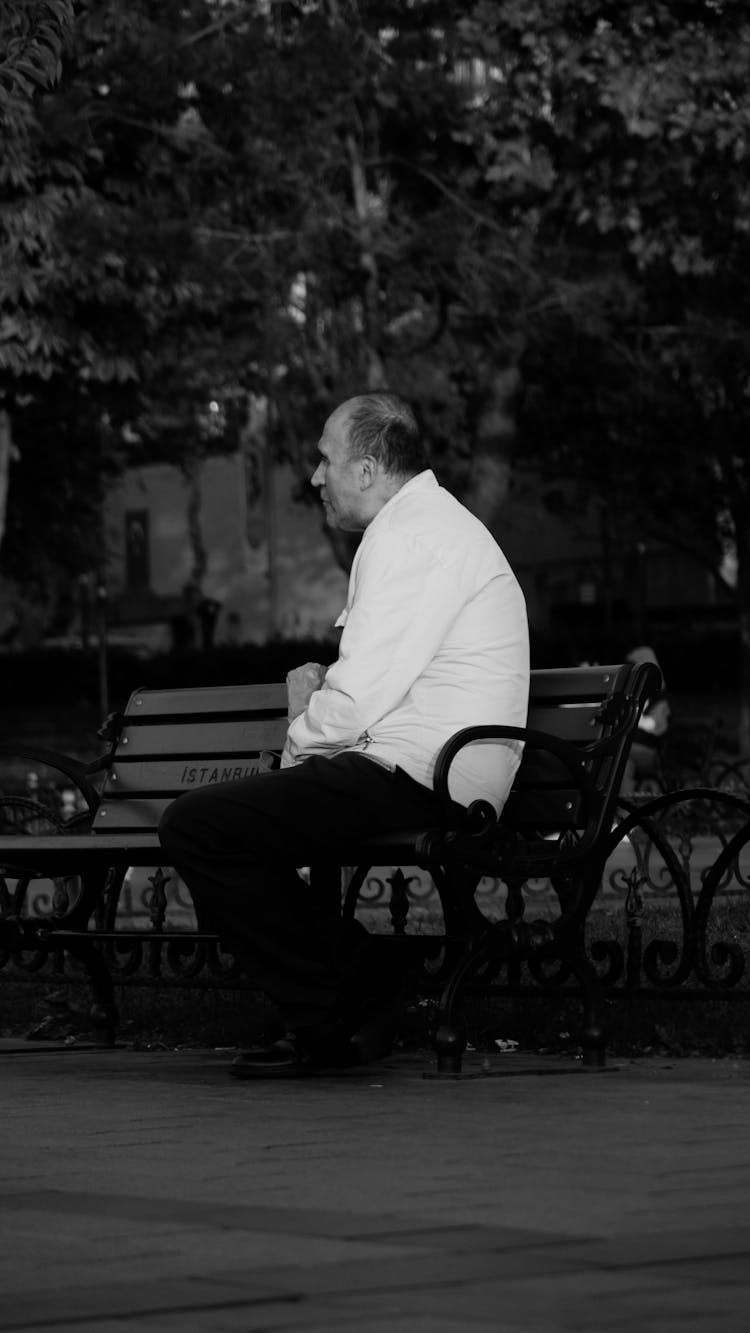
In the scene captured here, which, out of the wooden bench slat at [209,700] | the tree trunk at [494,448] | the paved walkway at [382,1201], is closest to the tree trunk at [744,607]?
the tree trunk at [494,448]

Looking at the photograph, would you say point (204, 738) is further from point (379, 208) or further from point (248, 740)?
point (379, 208)

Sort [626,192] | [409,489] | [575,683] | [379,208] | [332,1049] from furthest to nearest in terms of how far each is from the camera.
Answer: [379,208]
[626,192]
[575,683]
[409,489]
[332,1049]

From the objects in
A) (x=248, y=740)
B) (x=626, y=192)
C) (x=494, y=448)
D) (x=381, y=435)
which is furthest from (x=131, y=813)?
(x=494, y=448)

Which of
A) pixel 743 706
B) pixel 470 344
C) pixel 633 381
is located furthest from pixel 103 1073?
pixel 743 706

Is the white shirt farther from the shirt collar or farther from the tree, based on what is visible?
the tree

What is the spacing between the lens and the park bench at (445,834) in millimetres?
6805

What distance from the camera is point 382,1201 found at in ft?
15.6

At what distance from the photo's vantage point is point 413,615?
6777 mm

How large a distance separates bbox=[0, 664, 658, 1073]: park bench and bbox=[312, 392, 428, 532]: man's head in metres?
0.72

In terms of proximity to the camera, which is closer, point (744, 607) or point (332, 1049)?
point (332, 1049)

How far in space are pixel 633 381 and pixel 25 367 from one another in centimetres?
940

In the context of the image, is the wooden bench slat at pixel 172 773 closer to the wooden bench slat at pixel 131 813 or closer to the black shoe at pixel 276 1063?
the wooden bench slat at pixel 131 813

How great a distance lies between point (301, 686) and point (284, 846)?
0.56 m

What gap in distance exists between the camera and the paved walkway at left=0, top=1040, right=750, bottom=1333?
3.81 meters
